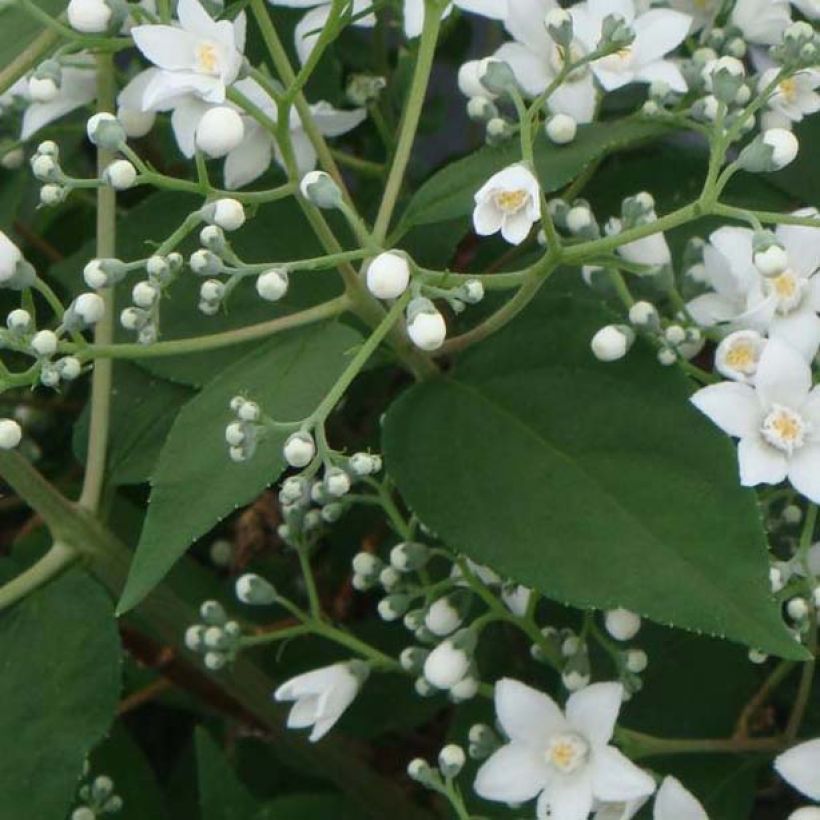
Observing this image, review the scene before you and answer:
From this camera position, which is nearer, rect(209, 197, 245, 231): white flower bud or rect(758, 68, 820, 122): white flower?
rect(209, 197, 245, 231): white flower bud

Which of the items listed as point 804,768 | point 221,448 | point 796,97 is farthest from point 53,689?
point 796,97

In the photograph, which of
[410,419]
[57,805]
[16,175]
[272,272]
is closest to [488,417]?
[410,419]

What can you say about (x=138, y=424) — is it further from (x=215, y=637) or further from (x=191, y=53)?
(x=191, y=53)

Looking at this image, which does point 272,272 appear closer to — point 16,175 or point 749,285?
point 749,285

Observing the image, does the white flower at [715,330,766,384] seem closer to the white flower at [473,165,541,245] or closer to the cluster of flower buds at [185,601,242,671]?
the white flower at [473,165,541,245]

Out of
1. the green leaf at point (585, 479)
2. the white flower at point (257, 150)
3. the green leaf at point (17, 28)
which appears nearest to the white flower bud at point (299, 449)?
the green leaf at point (585, 479)

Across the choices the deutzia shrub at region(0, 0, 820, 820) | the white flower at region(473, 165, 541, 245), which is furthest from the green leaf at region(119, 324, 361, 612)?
the white flower at region(473, 165, 541, 245)
